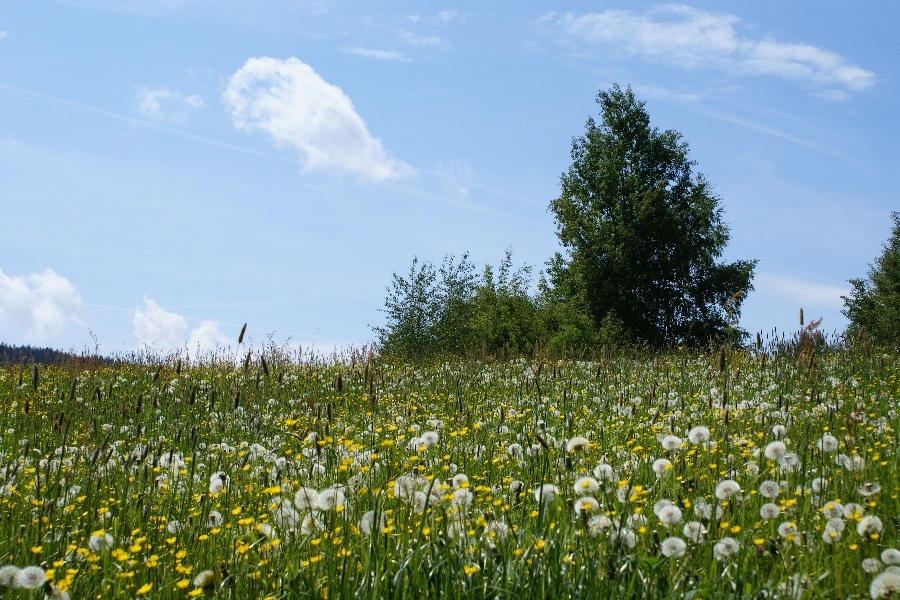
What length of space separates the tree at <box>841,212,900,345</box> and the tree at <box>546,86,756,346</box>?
1199 centimetres

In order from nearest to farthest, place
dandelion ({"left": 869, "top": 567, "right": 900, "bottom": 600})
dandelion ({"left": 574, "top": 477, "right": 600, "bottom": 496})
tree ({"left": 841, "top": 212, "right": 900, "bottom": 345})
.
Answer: dandelion ({"left": 869, "top": 567, "right": 900, "bottom": 600}), dandelion ({"left": 574, "top": 477, "right": 600, "bottom": 496}), tree ({"left": 841, "top": 212, "right": 900, "bottom": 345})

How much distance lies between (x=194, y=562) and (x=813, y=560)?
3253 millimetres

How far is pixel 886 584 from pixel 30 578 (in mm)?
3594

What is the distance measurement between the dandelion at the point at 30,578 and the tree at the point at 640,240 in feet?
101

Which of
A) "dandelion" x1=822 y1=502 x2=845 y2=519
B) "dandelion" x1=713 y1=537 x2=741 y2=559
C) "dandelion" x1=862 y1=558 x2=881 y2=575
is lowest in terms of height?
"dandelion" x1=862 y1=558 x2=881 y2=575

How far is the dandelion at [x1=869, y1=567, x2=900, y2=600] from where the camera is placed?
318 centimetres

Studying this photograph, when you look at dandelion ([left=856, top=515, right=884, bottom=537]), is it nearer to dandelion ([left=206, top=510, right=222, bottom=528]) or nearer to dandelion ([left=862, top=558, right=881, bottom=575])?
dandelion ([left=862, top=558, right=881, bottom=575])

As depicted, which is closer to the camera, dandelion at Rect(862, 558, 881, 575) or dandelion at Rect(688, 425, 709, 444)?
dandelion at Rect(862, 558, 881, 575)

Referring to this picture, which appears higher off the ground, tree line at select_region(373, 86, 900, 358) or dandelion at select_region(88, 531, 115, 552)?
tree line at select_region(373, 86, 900, 358)

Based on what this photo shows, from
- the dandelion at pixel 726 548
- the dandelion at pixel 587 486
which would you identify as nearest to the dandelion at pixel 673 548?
the dandelion at pixel 726 548

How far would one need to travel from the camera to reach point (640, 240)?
34.0m

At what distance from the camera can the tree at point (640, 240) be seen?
3412cm

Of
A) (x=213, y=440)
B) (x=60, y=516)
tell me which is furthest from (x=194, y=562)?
(x=213, y=440)

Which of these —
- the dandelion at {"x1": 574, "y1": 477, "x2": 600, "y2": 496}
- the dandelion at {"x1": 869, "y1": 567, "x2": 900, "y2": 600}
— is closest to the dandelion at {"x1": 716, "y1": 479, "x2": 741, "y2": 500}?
the dandelion at {"x1": 574, "y1": 477, "x2": 600, "y2": 496}
